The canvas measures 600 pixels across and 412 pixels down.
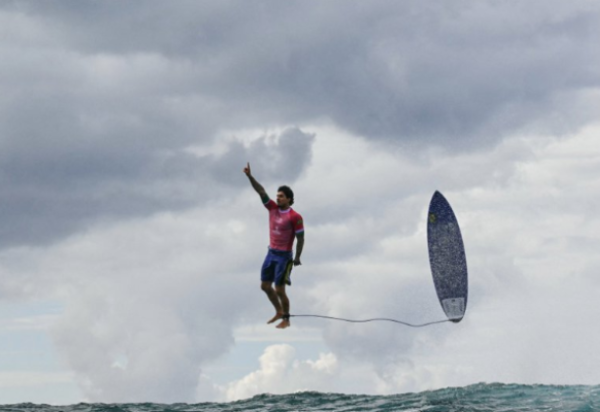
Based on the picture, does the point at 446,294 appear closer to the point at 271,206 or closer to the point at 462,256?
the point at 462,256

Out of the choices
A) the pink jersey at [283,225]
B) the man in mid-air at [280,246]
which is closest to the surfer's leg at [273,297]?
the man in mid-air at [280,246]

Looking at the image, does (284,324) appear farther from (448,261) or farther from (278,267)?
(448,261)

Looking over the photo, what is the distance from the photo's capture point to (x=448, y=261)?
21281 millimetres

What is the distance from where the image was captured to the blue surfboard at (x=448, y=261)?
21.1 meters

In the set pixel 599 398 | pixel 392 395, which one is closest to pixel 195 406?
pixel 392 395

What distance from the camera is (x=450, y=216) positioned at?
21703mm

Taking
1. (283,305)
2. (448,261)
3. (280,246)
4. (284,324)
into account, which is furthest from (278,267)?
(448,261)

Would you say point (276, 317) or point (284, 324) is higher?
point (276, 317)

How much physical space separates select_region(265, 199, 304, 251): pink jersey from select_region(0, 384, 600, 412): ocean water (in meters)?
4.63

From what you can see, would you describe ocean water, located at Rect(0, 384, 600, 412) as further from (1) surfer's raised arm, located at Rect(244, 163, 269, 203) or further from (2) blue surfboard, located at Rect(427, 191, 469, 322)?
(1) surfer's raised arm, located at Rect(244, 163, 269, 203)

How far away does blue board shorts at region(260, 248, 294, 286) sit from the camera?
59.0 ft

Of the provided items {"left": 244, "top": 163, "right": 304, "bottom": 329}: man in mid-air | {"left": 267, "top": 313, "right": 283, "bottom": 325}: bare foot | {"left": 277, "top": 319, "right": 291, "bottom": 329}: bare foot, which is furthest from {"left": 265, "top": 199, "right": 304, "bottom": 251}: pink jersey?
{"left": 277, "top": 319, "right": 291, "bottom": 329}: bare foot

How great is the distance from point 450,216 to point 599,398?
673 cm

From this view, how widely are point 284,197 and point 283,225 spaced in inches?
28.1
